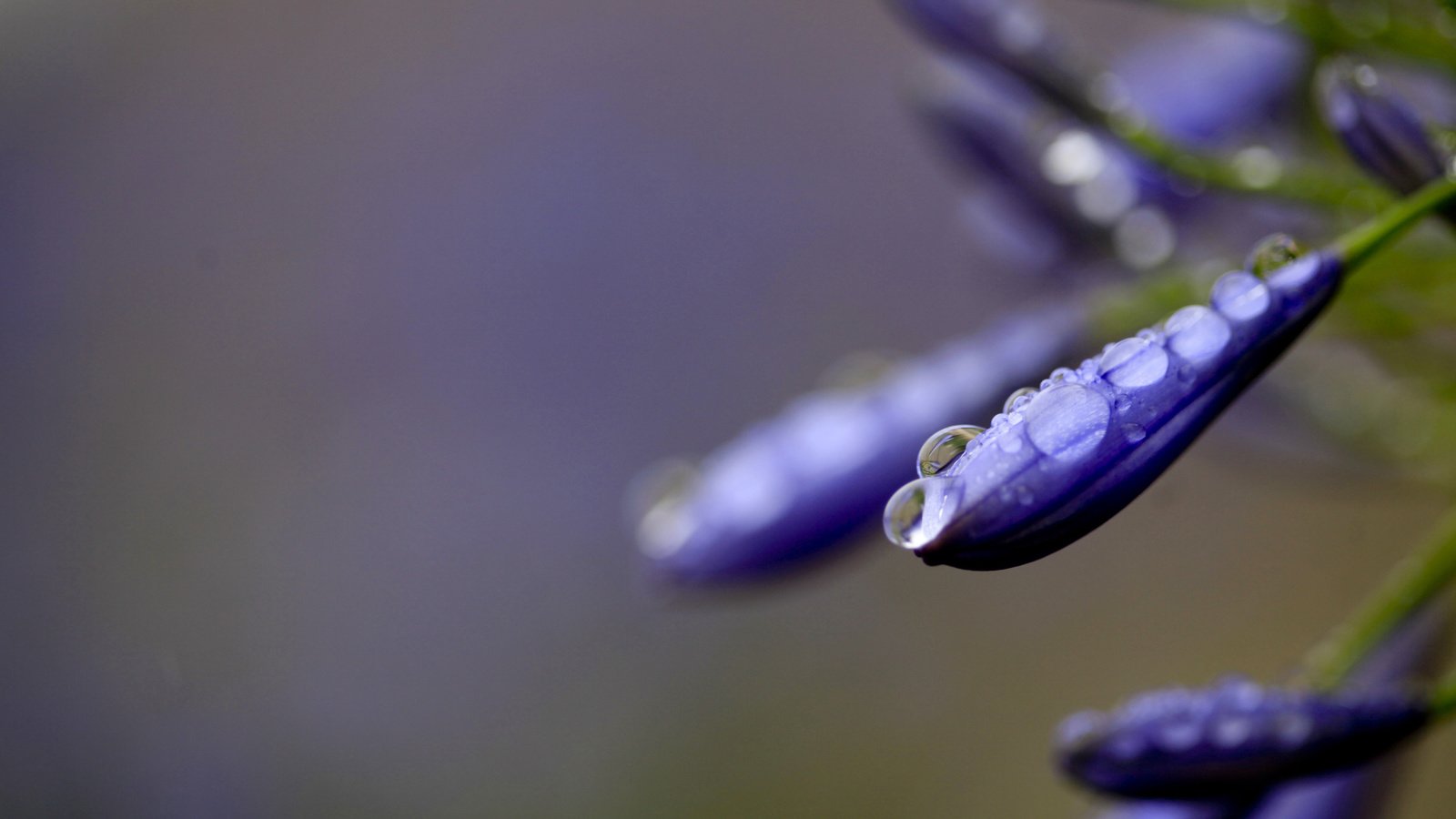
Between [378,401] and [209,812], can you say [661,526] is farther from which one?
[378,401]

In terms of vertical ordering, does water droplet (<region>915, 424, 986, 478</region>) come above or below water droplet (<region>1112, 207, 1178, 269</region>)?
below

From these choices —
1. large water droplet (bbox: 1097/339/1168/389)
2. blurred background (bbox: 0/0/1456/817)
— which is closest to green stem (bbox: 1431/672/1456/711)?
large water droplet (bbox: 1097/339/1168/389)

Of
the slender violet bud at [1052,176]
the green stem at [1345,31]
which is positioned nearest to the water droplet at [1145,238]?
the slender violet bud at [1052,176]

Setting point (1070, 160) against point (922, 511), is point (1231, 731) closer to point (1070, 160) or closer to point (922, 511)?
point (922, 511)

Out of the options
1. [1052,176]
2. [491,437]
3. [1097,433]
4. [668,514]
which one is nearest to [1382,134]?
[1097,433]

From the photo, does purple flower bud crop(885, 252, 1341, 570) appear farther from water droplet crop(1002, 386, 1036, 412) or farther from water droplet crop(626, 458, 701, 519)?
water droplet crop(626, 458, 701, 519)

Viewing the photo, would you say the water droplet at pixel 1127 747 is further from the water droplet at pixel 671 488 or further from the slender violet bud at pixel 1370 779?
the water droplet at pixel 671 488

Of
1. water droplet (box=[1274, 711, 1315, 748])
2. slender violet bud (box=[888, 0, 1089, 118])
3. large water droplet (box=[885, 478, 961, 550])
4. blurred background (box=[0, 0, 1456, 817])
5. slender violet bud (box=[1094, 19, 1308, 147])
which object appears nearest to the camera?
large water droplet (box=[885, 478, 961, 550])

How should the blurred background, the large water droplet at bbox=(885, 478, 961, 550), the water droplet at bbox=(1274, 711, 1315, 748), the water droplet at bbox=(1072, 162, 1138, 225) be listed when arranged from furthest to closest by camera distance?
the blurred background, the water droplet at bbox=(1072, 162, 1138, 225), the water droplet at bbox=(1274, 711, 1315, 748), the large water droplet at bbox=(885, 478, 961, 550)
